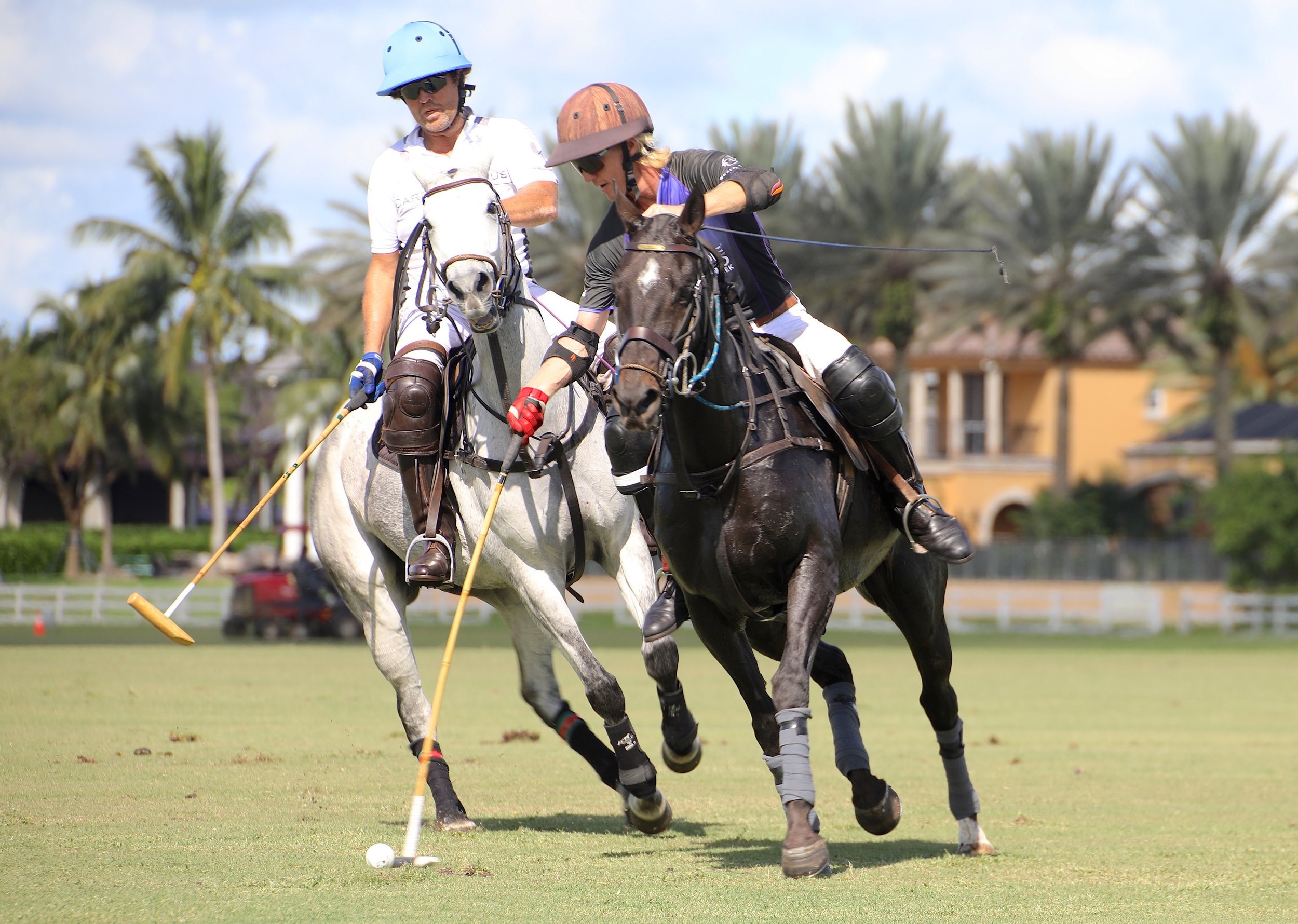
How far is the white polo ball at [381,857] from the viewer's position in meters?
6.19

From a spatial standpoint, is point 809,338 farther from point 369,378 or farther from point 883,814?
point 369,378

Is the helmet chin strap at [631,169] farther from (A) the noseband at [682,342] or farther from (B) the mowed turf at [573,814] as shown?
(B) the mowed turf at [573,814]

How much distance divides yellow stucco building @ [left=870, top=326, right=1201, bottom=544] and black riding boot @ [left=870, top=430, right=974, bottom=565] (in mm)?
47316

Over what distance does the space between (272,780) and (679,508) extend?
408 cm

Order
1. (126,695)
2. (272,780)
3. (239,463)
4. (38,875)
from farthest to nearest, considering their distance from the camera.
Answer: (239,463) < (126,695) < (272,780) < (38,875)

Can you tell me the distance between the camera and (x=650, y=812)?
770 cm

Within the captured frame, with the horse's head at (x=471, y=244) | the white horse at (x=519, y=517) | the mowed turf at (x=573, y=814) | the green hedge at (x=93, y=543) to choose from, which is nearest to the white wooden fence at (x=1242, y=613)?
the mowed turf at (x=573, y=814)

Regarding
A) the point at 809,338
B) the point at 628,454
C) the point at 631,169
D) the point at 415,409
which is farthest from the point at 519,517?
the point at 631,169

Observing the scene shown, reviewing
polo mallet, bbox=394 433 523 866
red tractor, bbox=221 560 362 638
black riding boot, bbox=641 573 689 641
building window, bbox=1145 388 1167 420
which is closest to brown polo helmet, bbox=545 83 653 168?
polo mallet, bbox=394 433 523 866

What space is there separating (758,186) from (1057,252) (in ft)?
132

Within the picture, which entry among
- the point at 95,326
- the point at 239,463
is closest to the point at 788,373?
the point at 95,326

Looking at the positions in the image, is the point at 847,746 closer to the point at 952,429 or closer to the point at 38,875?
the point at 38,875

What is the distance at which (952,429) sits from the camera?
200 feet

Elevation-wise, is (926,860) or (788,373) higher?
(788,373)
